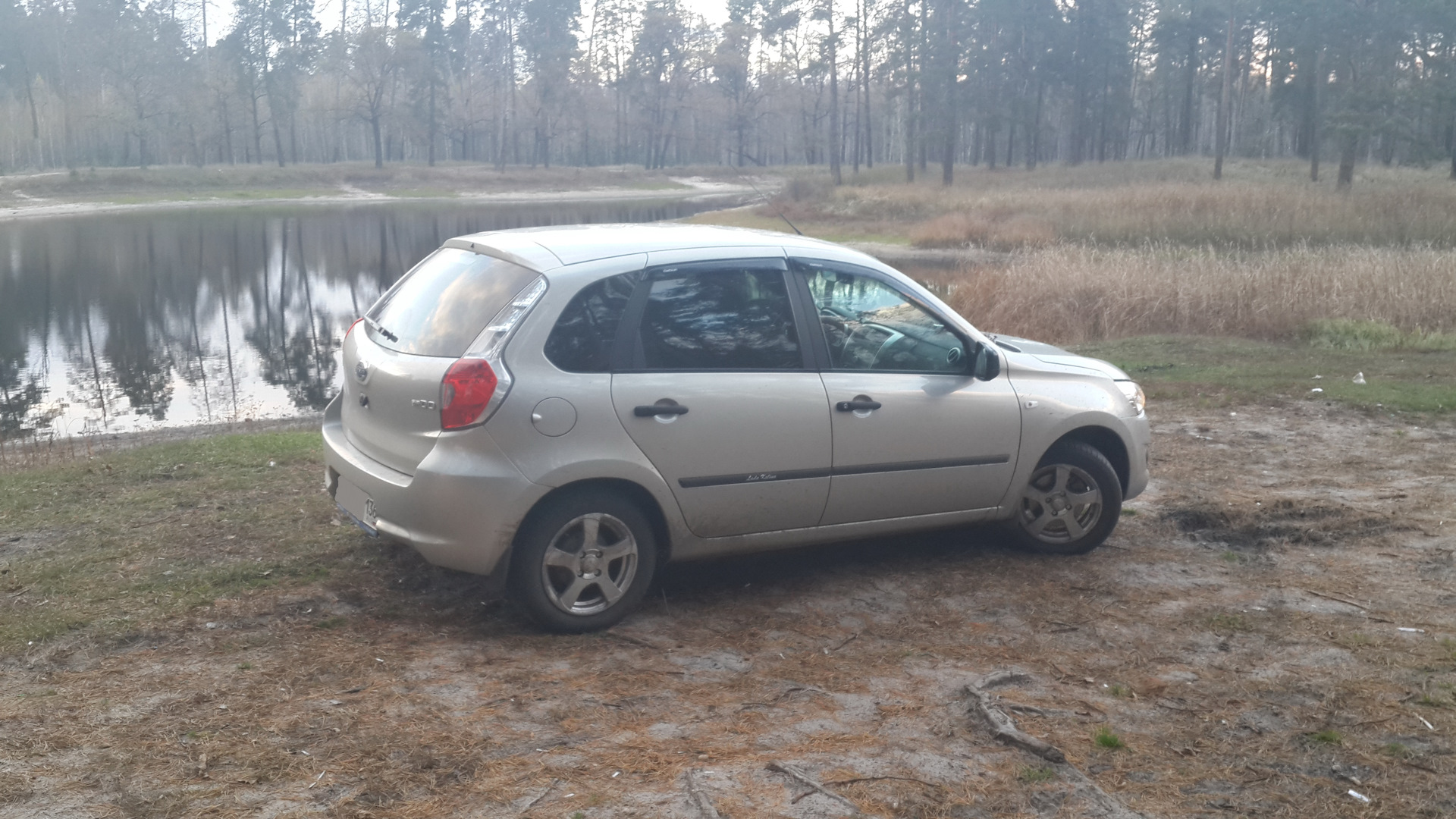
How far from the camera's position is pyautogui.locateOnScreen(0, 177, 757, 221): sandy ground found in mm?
58438

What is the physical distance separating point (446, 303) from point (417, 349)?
25cm

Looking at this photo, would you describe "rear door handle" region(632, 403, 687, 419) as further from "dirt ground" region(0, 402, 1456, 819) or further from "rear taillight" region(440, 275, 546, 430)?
"dirt ground" region(0, 402, 1456, 819)

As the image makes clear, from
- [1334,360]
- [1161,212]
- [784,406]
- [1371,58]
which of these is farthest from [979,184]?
[784,406]

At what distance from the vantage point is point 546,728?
4.01 meters

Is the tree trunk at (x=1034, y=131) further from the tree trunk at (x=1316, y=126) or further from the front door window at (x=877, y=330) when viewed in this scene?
the front door window at (x=877, y=330)

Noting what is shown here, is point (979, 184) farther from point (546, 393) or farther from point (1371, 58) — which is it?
point (546, 393)

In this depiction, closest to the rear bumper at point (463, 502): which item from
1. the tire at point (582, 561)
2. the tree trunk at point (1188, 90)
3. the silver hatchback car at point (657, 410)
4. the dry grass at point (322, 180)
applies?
the silver hatchback car at point (657, 410)

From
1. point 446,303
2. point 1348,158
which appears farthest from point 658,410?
point 1348,158

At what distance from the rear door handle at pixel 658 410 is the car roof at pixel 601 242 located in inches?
27.7

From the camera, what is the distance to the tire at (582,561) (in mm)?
4824

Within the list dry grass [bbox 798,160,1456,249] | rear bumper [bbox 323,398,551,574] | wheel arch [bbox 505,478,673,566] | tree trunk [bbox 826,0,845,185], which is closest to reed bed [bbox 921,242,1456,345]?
dry grass [bbox 798,160,1456,249]

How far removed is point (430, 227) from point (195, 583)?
4584 cm

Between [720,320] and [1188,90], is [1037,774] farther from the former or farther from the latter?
[1188,90]

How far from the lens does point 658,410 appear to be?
4.95m
